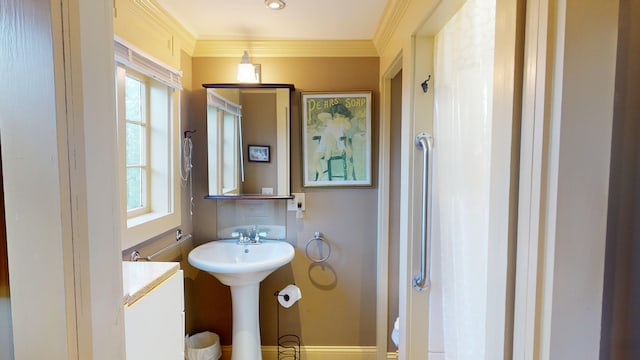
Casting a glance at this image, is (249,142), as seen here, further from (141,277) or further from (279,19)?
(141,277)

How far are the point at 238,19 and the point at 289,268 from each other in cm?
170

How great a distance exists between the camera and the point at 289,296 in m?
2.15

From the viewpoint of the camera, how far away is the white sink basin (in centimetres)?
181

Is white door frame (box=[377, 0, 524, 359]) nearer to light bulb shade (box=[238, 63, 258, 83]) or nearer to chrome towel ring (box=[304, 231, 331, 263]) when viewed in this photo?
chrome towel ring (box=[304, 231, 331, 263])

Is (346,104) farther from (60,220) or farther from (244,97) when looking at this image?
(60,220)

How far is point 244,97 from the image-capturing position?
2215 mm

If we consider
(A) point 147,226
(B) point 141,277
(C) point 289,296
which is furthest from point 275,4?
(C) point 289,296

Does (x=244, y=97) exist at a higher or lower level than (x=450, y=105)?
higher

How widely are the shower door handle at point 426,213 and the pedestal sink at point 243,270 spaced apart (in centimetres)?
90

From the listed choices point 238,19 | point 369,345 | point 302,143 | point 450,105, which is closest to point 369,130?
point 302,143

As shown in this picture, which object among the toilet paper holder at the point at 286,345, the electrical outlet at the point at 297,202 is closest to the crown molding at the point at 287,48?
the electrical outlet at the point at 297,202

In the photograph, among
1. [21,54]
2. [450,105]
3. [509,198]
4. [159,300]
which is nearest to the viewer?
[21,54]

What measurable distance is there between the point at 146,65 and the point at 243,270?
47.7 inches

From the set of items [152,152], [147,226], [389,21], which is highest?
[389,21]
